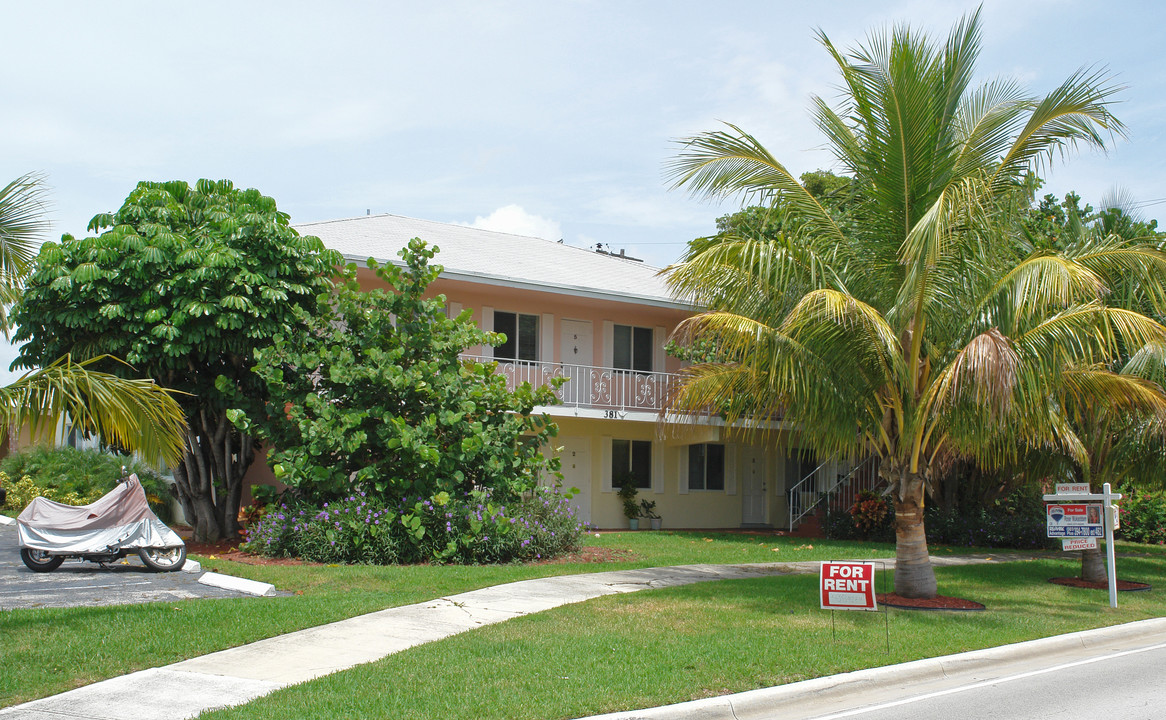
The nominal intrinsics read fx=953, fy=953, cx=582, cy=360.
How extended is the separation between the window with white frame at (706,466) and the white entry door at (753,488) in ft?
2.47

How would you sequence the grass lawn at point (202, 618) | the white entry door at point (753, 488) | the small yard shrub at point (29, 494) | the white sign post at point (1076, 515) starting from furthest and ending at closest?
the white entry door at point (753, 488) < the small yard shrub at point (29, 494) < the white sign post at point (1076, 515) < the grass lawn at point (202, 618)

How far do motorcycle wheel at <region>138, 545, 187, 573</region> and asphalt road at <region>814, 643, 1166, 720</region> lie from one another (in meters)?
9.32

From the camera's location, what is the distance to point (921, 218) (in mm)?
11406

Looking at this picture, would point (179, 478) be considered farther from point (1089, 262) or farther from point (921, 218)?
point (1089, 262)

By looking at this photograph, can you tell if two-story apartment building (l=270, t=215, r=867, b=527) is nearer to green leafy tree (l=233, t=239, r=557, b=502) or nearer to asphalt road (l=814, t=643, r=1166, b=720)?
green leafy tree (l=233, t=239, r=557, b=502)

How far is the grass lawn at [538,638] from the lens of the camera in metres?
6.89

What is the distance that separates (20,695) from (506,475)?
9.20m

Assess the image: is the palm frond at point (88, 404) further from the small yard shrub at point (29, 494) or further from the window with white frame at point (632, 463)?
the window with white frame at point (632, 463)

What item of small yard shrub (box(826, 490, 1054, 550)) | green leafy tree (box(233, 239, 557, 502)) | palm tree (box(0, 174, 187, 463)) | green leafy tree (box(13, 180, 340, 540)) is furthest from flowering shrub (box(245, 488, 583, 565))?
small yard shrub (box(826, 490, 1054, 550))

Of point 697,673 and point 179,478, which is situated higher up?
point 179,478

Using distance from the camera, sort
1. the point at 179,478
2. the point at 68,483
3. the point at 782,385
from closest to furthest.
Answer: the point at 782,385 → the point at 179,478 → the point at 68,483

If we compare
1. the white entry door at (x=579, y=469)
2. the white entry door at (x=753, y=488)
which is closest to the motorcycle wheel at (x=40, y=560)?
the white entry door at (x=579, y=469)

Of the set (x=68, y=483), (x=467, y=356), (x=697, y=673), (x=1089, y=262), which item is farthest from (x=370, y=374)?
(x=68, y=483)

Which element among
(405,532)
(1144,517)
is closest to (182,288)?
(405,532)
